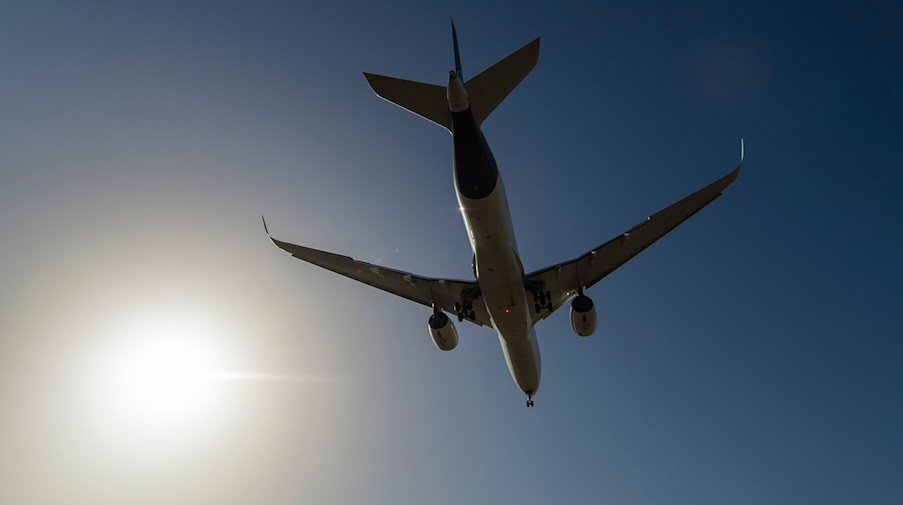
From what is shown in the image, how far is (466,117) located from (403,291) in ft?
29.3

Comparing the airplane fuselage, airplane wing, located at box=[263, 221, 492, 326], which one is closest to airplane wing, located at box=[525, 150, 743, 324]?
the airplane fuselage

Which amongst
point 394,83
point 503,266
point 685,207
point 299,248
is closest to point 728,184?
point 685,207

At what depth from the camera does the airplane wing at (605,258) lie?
16719mm

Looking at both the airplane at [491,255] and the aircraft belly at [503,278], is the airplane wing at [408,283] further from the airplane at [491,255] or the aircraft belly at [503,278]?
the aircraft belly at [503,278]

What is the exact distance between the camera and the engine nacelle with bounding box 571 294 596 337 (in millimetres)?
17312

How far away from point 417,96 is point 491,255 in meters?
5.00

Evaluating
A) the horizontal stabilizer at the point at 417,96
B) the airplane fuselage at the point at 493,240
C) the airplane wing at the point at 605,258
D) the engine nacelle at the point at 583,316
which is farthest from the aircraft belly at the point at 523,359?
the horizontal stabilizer at the point at 417,96

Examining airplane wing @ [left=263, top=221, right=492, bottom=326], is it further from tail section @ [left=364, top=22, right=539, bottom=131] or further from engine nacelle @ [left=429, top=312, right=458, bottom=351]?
tail section @ [left=364, top=22, right=539, bottom=131]

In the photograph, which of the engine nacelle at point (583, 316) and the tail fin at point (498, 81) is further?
the engine nacelle at point (583, 316)

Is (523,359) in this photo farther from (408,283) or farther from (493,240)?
(493,240)

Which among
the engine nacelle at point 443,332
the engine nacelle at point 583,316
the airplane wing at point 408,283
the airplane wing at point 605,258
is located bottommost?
the engine nacelle at point 583,316

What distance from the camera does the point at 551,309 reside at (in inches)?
781

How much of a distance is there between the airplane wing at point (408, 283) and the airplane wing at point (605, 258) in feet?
7.32

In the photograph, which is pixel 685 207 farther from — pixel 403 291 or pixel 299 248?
A: pixel 299 248
